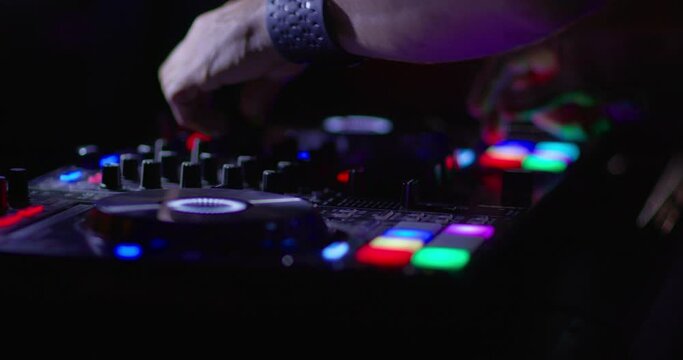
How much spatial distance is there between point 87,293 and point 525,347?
445 mm

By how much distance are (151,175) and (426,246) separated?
0.45 meters

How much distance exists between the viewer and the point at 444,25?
956mm

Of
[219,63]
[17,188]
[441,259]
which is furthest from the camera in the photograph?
[219,63]

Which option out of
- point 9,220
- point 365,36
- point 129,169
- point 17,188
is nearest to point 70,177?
point 129,169

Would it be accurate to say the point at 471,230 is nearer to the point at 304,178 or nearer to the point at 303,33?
the point at 304,178

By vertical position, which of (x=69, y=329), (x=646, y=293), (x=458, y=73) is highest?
(x=458, y=73)

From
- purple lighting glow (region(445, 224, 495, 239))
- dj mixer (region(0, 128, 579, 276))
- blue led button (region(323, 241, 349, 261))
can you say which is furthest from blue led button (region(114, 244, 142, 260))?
purple lighting glow (region(445, 224, 495, 239))

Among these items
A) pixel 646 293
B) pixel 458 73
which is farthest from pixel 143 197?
pixel 458 73

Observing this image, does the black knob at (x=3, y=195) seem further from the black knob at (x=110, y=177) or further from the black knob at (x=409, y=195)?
the black knob at (x=409, y=195)

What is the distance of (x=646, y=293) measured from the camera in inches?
53.8

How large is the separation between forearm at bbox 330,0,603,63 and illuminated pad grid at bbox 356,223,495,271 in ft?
0.85

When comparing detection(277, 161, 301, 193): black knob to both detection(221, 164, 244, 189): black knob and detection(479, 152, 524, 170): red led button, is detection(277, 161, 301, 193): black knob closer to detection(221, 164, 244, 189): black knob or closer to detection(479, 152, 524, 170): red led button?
detection(221, 164, 244, 189): black knob

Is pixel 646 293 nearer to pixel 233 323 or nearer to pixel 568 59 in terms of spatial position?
pixel 233 323

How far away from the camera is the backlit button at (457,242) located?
26.9 inches
